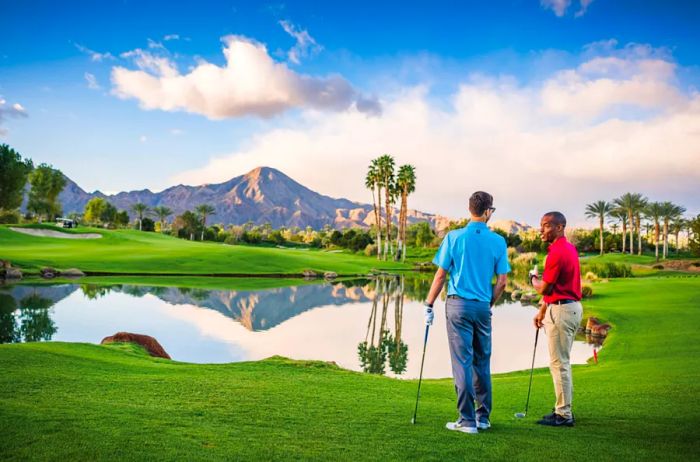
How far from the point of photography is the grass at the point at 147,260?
49.8 metres

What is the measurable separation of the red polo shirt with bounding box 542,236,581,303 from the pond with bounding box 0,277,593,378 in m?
8.64

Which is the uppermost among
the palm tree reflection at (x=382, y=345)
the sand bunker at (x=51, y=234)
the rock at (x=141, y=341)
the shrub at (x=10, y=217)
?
the shrub at (x=10, y=217)

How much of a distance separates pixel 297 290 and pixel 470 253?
1376 inches

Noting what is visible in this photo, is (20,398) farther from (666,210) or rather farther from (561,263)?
(666,210)

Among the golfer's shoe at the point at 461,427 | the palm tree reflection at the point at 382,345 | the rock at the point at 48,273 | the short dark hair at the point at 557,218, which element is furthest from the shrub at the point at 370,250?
the golfer's shoe at the point at 461,427

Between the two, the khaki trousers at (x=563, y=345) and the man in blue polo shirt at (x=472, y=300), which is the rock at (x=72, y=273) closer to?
the man in blue polo shirt at (x=472, y=300)

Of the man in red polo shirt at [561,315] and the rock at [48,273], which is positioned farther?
the rock at [48,273]

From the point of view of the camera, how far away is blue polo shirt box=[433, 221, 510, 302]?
21.3ft

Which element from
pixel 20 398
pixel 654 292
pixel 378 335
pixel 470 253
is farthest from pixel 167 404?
pixel 654 292

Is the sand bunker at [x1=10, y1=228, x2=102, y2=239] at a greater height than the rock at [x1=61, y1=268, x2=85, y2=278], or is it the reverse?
the sand bunker at [x1=10, y1=228, x2=102, y2=239]

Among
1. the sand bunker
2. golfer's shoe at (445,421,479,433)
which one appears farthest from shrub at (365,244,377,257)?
golfer's shoe at (445,421,479,433)

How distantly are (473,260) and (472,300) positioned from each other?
0.51 m

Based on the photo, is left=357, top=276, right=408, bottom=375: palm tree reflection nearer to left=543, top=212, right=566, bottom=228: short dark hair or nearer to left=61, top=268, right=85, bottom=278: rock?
left=543, top=212, right=566, bottom=228: short dark hair

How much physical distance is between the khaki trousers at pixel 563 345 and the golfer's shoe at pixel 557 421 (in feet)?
0.17
